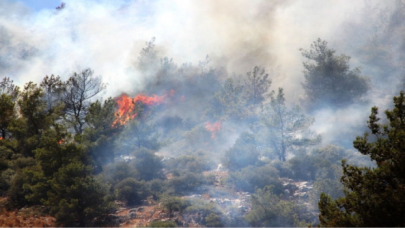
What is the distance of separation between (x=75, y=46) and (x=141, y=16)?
19.5 m

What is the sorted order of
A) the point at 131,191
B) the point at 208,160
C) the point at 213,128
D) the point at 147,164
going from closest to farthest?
the point at 131,191 → the point at 147,164 → the point at 208,160 → the point at 213,128

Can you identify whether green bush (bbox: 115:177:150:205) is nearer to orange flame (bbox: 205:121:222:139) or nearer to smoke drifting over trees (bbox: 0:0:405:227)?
smoke drifting over trees (bbox: 0:0:405:227)

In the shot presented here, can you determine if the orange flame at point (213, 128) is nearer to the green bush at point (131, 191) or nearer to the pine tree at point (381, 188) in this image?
the green bush at point (131, 191)

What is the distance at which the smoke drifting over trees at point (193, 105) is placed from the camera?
60.6 feet

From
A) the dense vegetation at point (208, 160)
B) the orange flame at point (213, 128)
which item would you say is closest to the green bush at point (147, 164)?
the dense vegetation at point (208, 160)

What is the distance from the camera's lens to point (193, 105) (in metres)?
51.1

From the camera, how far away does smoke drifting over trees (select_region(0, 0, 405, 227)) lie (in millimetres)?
18484

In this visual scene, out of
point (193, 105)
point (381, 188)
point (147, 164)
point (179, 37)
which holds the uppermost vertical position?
point (179, 37)

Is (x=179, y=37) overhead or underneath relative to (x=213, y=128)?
overhead

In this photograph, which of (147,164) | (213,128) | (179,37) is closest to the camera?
(147,164)

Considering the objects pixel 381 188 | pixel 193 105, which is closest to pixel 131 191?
pixel 381 188

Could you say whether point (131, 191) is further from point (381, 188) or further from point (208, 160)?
point (381, 188)

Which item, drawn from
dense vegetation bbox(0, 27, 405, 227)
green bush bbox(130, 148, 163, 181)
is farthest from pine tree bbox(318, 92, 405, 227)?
green bush bbox(130, 148, 163, 181)

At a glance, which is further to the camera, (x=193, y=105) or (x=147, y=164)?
(x=193, y=105)
